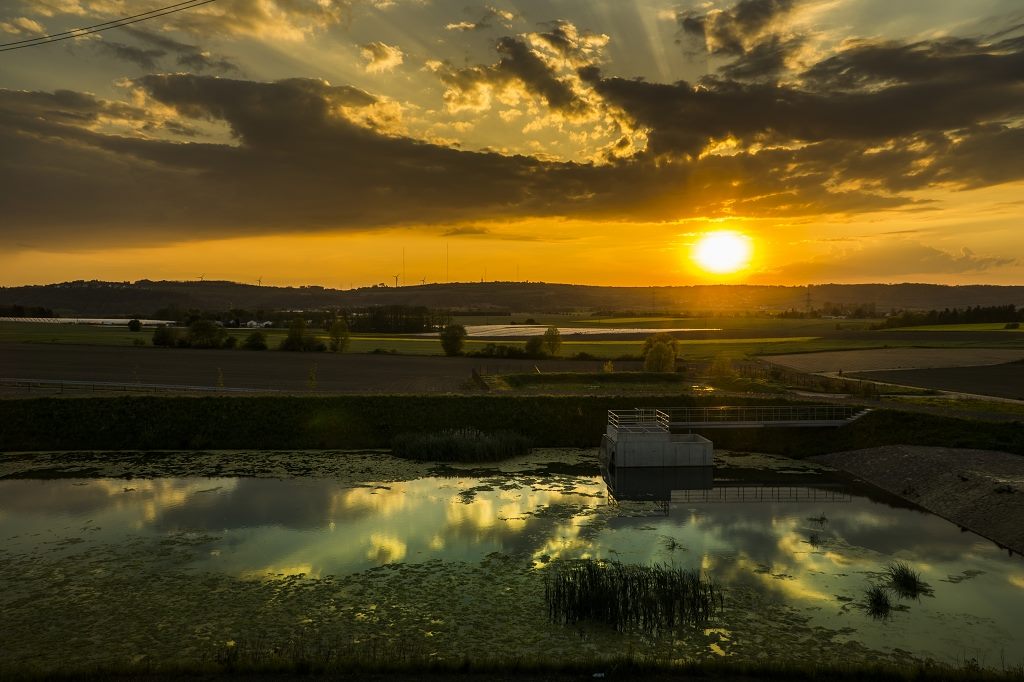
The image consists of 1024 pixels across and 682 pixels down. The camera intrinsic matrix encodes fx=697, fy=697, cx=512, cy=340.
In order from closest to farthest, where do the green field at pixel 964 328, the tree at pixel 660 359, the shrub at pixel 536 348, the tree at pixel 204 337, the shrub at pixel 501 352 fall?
the tree at pixel 660 359 < the shrub at pixel 536 348 < the shrub at pixel 501 352 < the tree at pixel 204 337 < the green field at pixel 964 328

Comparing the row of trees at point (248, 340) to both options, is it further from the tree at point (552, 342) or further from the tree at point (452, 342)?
the tree at point (552, 342)

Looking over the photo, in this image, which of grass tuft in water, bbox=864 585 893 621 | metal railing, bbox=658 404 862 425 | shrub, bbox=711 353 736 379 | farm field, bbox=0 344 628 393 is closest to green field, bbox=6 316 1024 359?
farm field, bbox=0 344 628 393

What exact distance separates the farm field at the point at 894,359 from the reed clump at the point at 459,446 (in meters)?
49.6

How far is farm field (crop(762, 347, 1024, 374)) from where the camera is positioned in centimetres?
8231

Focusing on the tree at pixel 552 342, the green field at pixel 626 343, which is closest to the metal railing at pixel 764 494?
the green field at pixel 626 343

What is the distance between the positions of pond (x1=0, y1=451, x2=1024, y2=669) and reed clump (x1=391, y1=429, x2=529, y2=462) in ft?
16.7

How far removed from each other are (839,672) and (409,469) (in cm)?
2772

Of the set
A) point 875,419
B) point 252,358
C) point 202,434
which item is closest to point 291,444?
point 202,434

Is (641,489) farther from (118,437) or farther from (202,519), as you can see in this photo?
(118,437)

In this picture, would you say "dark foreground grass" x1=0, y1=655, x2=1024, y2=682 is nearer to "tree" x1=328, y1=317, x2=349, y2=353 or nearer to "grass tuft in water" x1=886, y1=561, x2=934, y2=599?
"grass tuft in water" x1=886, y1=561, x2=934, y2=599

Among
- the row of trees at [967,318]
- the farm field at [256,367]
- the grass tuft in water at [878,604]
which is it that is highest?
the row of trees at [967,318]

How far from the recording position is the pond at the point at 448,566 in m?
18.5

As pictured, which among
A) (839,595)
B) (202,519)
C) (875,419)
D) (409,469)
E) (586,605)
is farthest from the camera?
(875,419)

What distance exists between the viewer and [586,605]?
802 inches
